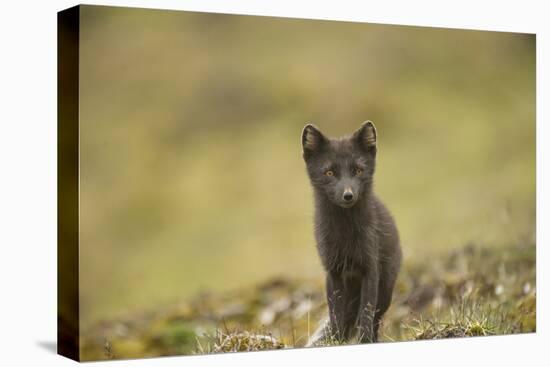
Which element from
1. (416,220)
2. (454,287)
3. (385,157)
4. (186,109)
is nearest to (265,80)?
(186,109)

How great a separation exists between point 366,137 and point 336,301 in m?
1.57

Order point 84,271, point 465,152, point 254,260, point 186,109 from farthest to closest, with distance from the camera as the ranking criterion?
point 465,152 < point 254,260 < point 186,109 < point 84,271

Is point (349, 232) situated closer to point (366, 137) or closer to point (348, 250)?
point (348, 250)

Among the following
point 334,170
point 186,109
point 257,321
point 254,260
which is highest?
point 186,109

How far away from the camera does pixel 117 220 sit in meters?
8.75

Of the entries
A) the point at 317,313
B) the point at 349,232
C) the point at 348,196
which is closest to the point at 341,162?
the point at 348,196

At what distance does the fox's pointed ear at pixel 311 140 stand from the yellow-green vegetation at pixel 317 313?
5.37ft

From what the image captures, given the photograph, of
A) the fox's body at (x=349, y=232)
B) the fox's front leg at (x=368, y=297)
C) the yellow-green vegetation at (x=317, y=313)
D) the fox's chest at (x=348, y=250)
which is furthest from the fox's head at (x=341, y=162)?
the yellow-green vegetation at (x=317, y=313)

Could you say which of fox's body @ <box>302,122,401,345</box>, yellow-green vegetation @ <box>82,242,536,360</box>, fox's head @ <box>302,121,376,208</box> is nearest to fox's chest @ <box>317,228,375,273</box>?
fox's body @ <box>302,122,401,345</box>

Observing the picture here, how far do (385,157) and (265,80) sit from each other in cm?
158

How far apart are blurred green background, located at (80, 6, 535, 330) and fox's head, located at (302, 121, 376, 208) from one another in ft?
1.29

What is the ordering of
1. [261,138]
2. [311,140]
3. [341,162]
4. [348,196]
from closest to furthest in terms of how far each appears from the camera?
[348,196] < [341,162] < [311,140] < [261,138]

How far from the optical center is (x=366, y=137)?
30.2 feet

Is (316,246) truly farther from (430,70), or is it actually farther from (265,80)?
(430,70)
